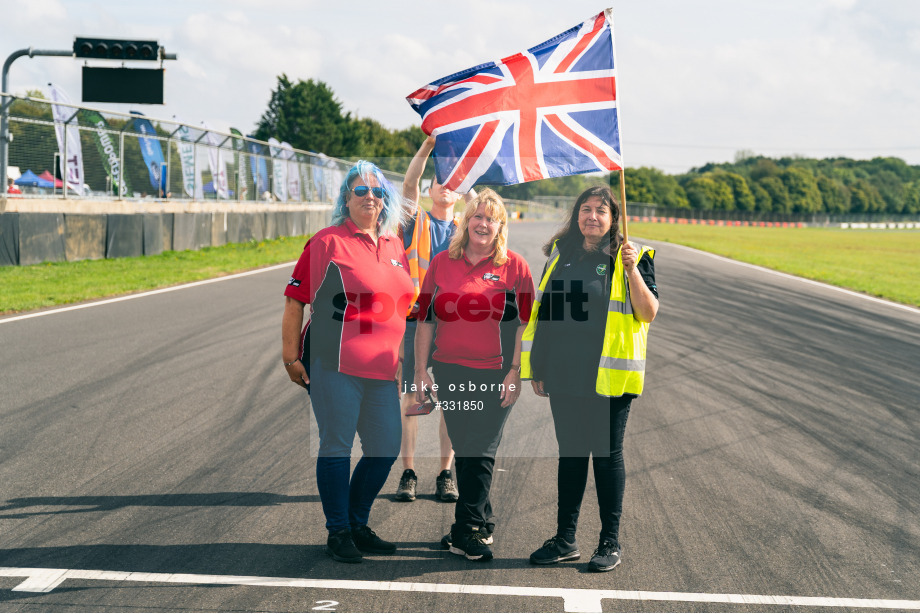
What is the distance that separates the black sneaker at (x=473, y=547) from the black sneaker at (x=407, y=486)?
0.81 meters

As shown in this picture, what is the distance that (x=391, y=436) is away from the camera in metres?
3.99

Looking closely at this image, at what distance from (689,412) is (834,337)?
5155 mm

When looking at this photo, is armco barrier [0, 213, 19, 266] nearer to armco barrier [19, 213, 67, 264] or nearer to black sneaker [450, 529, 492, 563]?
armco barrier [19, 213, 67, 264]

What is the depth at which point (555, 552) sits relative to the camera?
3918mm

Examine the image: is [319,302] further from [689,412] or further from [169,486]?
[689,412]

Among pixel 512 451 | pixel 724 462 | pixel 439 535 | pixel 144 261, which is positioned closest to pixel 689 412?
pixel 724 462

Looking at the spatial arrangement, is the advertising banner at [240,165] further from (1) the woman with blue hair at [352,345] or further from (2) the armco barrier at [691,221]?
(2) the armco barrier at [691,221]

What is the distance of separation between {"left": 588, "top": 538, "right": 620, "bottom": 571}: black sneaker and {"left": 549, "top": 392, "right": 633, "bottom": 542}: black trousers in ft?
0.11

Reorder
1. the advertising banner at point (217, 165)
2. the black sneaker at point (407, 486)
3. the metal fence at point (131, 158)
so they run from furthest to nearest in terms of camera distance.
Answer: the advertising banner at point (217, 165) → the metal fence at point (131, 158) → the black sneaker at point (407, 486)

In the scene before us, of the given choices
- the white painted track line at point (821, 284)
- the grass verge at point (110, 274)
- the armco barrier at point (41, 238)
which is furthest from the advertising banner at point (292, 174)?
the armco barrier at point (41, 238)

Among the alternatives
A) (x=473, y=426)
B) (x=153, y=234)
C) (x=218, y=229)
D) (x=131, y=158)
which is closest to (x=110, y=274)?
(x=153, y=234)

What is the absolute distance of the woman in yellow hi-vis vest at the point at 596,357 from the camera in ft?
12.8

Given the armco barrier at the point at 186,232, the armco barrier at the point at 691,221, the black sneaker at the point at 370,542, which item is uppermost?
the armco barrier at the point at 691,221

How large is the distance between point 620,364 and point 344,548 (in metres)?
1.58
